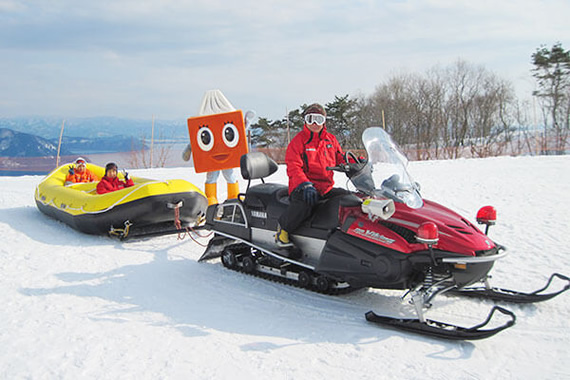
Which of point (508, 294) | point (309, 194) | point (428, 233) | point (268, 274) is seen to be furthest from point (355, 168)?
point (508, 294)

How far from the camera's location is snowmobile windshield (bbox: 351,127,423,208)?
3582 mm

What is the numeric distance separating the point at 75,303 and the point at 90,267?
1.11 meters

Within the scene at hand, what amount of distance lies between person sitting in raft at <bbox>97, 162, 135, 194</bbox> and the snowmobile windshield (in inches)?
168

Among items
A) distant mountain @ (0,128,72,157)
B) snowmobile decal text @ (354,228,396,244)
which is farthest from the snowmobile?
distant mountain @ (0,128,72,157)

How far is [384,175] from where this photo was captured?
368 cm

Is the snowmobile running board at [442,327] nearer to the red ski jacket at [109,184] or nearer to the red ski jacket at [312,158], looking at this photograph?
the red ski jacket at [312,158]

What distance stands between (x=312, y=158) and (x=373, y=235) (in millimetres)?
997

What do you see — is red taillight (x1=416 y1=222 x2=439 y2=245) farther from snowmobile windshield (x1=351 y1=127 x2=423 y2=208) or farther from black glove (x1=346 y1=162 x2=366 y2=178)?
black glove (x1=346 y1=162 x2=366 y2=178)


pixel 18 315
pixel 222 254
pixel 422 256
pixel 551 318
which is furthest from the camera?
pixel 222 254

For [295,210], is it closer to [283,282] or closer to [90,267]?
[283,282]

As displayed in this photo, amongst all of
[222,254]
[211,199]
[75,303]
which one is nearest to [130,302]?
[75,303]

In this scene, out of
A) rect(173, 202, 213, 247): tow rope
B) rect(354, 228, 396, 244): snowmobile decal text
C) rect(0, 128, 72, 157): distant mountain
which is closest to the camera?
rect(354, 228, 396, 244): snowmobile decal text

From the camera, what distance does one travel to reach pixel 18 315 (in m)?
3.72

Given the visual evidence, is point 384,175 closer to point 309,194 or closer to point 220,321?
point 309,194
